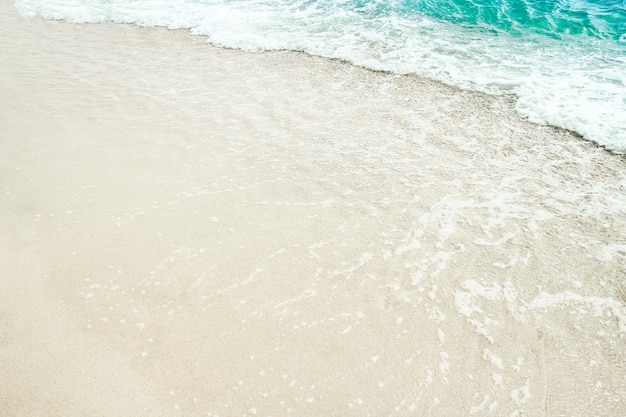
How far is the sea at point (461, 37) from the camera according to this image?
22.1ft

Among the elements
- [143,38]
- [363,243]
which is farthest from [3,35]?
[363,243]

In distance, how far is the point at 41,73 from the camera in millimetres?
7199

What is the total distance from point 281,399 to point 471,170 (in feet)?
11.9

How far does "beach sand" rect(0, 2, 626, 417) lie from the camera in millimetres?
2996

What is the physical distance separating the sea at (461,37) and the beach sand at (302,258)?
81cm

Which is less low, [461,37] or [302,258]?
[461,37]

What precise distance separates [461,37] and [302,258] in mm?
7477

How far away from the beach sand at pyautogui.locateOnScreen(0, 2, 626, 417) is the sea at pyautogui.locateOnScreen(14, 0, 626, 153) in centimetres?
81

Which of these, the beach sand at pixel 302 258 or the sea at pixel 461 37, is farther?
the sea at pixel 461 37

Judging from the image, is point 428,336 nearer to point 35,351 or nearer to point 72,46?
point 35,351

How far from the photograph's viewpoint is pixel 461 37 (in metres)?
9.14

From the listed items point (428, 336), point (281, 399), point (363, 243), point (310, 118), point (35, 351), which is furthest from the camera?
point (310, 118)

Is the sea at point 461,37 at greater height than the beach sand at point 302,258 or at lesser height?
greater

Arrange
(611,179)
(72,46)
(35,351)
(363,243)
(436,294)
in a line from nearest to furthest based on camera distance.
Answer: (35,351) < (436,294) < (363,243) < (611,179) < (72,46)
